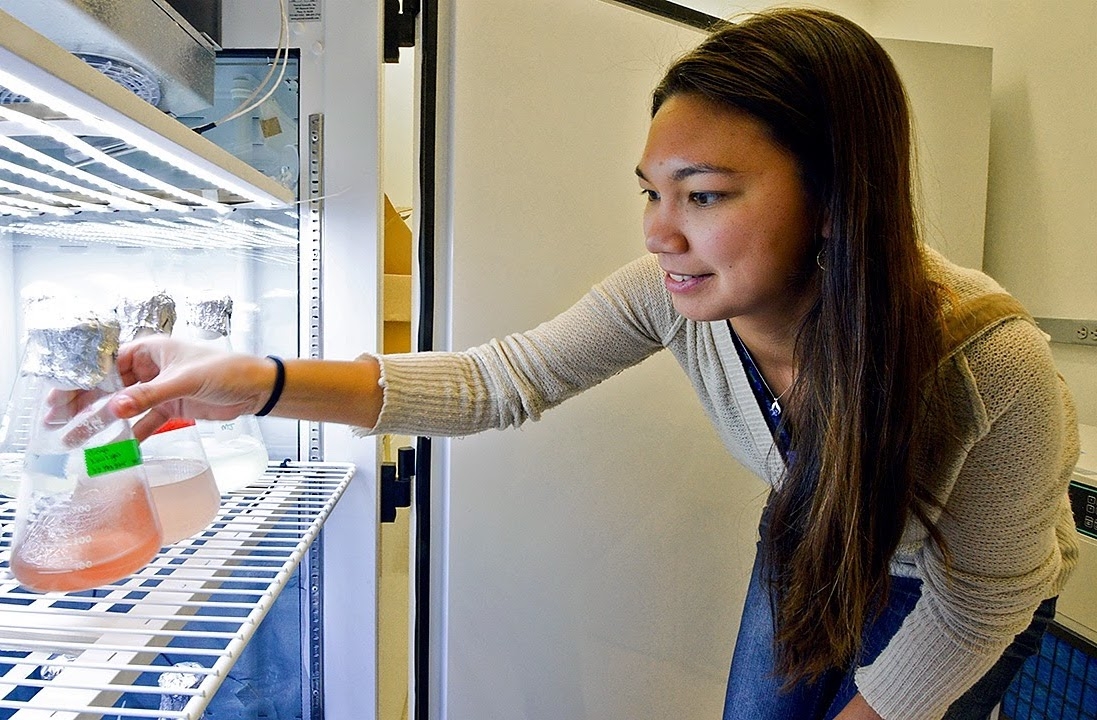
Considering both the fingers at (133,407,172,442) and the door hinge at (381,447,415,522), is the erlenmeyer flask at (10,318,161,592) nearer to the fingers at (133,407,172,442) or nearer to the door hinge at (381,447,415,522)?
the fingers at (133,407,172,442)

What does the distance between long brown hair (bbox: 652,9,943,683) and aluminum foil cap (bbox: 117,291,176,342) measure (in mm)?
579

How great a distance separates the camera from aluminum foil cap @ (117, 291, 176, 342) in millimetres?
684

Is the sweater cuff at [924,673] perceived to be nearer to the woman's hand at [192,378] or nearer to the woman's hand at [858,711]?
the woman's hand at [858,711]

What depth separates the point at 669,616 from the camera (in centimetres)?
110

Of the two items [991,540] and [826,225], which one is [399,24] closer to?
[826,225]

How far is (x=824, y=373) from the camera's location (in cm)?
73

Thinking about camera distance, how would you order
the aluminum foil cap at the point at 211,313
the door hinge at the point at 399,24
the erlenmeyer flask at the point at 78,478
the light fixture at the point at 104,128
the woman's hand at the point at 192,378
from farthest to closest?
the door hinge at the point at 399,24 < the aluminum foil cap at the point at 211,313 < the woman's hand at the point at 192,378 < the erlenmeyer flask at the point at 78,478 < the light fixture at the point at 104,128

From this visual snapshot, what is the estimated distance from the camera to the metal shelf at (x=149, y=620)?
45cm

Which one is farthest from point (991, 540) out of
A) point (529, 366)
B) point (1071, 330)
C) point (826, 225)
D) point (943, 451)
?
point (1071, 330)

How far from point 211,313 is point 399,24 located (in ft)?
1.65

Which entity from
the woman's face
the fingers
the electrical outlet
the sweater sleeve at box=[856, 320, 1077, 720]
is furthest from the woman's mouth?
the electrical outlet

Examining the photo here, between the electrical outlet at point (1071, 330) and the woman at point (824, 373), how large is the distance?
604 mm

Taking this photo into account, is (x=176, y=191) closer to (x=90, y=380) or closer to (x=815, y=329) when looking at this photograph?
(x=90, y=380)

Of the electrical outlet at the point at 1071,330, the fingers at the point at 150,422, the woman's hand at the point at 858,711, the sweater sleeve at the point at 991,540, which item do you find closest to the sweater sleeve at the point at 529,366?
the fingers at the point at 150,422
